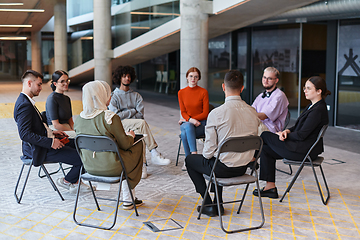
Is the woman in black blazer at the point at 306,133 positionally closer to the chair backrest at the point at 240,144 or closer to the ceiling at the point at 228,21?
the chair backrest at the point at 240,144

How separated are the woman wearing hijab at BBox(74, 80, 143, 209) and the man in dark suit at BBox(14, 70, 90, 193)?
1.88 feet

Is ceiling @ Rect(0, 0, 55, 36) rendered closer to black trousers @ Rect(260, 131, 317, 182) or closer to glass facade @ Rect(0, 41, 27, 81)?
glass facade @ Rect(0, 41, 27, 81)

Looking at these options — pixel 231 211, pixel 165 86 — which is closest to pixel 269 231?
pixel 231 211

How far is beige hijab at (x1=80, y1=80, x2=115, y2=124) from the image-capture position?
12.1 ft

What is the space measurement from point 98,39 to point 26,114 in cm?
1099

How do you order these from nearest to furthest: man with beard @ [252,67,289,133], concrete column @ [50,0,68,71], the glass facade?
man with beard @ [252,67,289,133] < concrete column @ [50,0,68,71] < the glass facade

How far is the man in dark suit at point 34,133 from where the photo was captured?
13.1ft

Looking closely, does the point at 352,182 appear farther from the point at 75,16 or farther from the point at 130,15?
the point at 75,16

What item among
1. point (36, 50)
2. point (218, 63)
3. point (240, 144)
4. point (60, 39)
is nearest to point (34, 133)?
point (240, 144)

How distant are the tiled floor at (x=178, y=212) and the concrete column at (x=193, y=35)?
3972 mm

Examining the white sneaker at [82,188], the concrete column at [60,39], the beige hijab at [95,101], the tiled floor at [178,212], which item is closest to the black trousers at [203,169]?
the tiled floor at [178,212]

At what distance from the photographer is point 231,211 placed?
405cm

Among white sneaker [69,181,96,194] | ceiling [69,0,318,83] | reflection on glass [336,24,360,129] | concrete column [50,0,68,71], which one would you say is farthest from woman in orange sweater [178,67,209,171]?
concrete column [50,0,68,71]

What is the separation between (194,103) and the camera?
5.64 metres
